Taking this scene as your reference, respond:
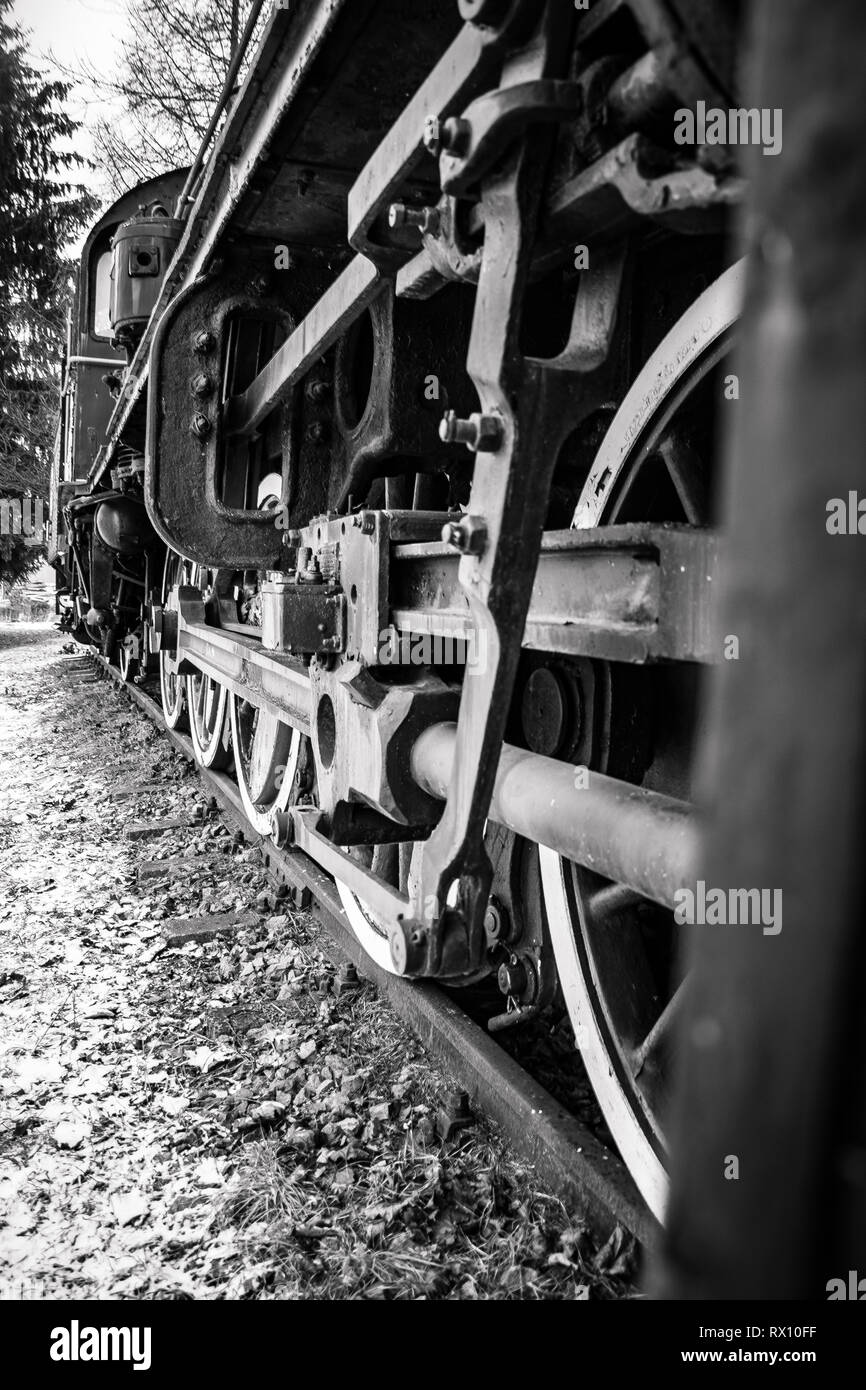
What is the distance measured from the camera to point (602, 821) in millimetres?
1504

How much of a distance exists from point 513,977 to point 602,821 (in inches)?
42.6

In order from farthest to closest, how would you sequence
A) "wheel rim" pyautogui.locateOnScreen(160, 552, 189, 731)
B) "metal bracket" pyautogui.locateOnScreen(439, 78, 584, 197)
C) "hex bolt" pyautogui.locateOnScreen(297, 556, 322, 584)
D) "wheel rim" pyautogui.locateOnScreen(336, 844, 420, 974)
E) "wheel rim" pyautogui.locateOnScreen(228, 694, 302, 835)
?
"wheel rim" pyautogui.locateOnScreen(160, 552, 189, 731)
"wheel rim" pyautogui.locateOnScreen(228, 694, 302, 835)
"wheel rim" pyautogui.locateOnScreen(336, 844, 420, 974)
"hex bolt" pyautogui.locateOnScreen(297, 556, 322, 584)
"metal bracket" pyautogui.locateOnScreen(439, 78, 584, 197)

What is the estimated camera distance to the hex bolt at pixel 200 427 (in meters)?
3.56

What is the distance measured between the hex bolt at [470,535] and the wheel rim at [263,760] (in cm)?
248

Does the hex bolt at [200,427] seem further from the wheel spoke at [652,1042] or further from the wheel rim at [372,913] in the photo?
the wheel spoke at [652,1042]

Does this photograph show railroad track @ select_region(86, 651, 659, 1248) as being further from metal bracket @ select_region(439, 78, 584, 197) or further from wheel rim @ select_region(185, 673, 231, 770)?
wheel rim @ select_region(185, 673, 231, 770)

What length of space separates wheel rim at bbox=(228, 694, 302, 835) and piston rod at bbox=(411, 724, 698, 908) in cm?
216

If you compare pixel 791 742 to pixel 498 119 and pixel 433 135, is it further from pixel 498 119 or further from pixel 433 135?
pixel 433 135

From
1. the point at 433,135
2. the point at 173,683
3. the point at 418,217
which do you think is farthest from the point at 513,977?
the point at 173,683

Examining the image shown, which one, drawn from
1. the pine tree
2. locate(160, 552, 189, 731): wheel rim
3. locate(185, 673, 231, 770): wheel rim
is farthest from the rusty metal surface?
the pine tree

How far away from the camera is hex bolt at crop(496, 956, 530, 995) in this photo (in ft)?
8.01

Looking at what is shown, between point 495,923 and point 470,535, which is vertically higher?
point 470,535

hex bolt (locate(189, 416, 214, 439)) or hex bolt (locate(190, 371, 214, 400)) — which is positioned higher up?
hex bolt (locate(190, 371, 214, 400))
